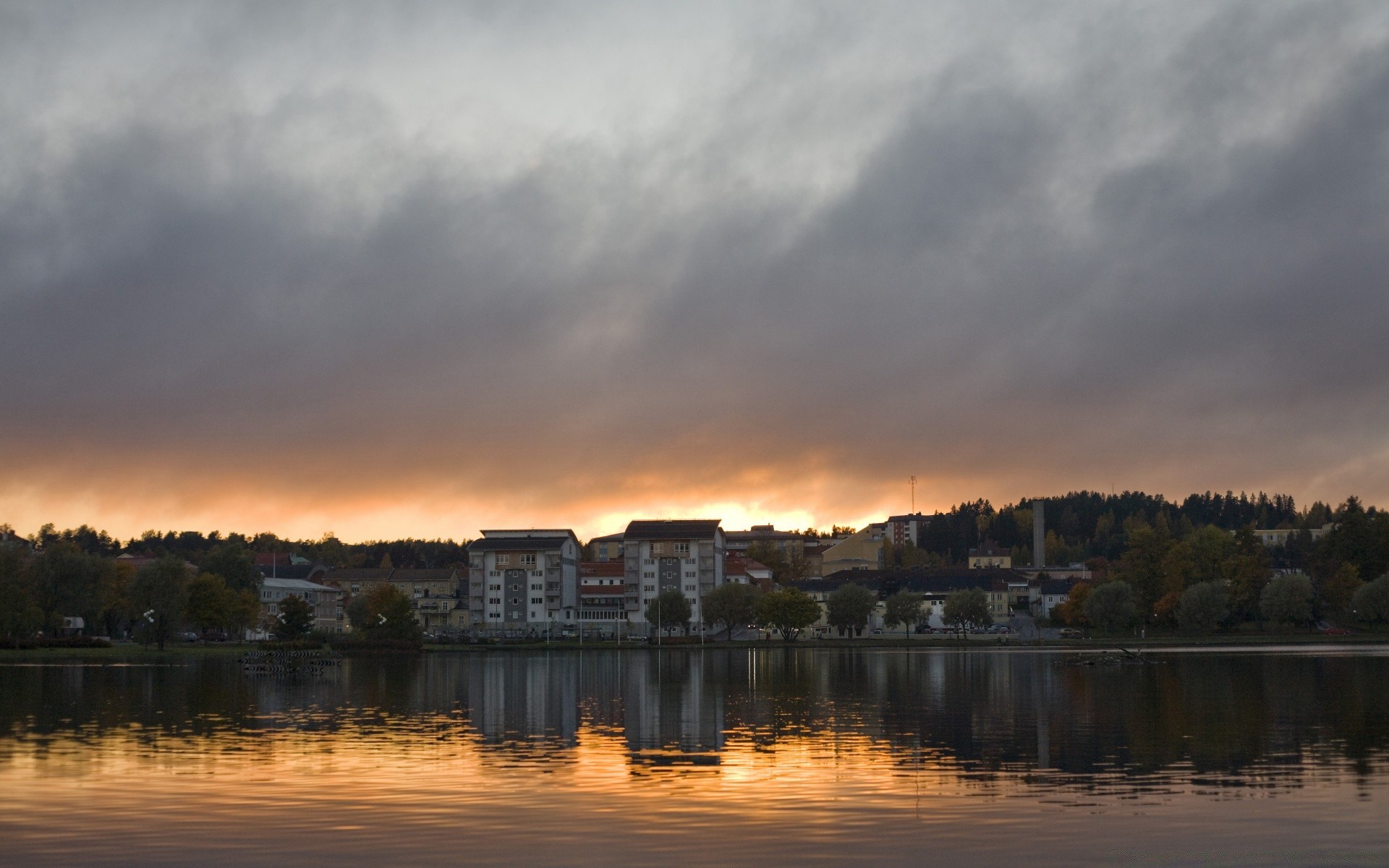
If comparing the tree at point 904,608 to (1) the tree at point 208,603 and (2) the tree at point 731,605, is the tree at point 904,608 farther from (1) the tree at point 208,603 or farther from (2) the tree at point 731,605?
(1) the tree at point 208,603

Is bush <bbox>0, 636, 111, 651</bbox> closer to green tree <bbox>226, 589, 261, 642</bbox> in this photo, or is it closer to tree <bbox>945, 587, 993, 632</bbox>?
green tree <bbox>226, 589, 261, 642</bbox>

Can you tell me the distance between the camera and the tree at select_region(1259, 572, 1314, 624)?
539 ft

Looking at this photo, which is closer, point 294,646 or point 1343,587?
point 294,646

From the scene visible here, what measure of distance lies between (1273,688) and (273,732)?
52.8 meters

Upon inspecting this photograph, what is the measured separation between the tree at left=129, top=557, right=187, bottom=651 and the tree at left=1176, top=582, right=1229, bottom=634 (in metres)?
119

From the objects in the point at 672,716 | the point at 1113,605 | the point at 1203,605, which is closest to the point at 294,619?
the point at 672,716

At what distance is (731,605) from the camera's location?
187 meters

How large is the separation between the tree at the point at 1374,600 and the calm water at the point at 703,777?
93057mm

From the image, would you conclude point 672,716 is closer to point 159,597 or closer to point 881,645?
point 159,597

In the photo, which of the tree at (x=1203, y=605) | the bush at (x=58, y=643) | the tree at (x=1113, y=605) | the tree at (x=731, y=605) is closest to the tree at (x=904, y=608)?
the tree at (x=731, y=605)

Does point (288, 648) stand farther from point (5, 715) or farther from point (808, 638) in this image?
point (808, 638)

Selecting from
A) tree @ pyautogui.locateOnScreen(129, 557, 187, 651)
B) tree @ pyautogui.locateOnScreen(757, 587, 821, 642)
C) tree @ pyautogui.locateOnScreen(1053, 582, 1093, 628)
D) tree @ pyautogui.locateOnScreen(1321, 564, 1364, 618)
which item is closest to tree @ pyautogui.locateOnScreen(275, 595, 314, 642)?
tree @ pyautogui.locateOnScreen(129, 557, 187, 651)

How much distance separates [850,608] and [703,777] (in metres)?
158

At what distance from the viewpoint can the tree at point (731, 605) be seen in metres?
186
